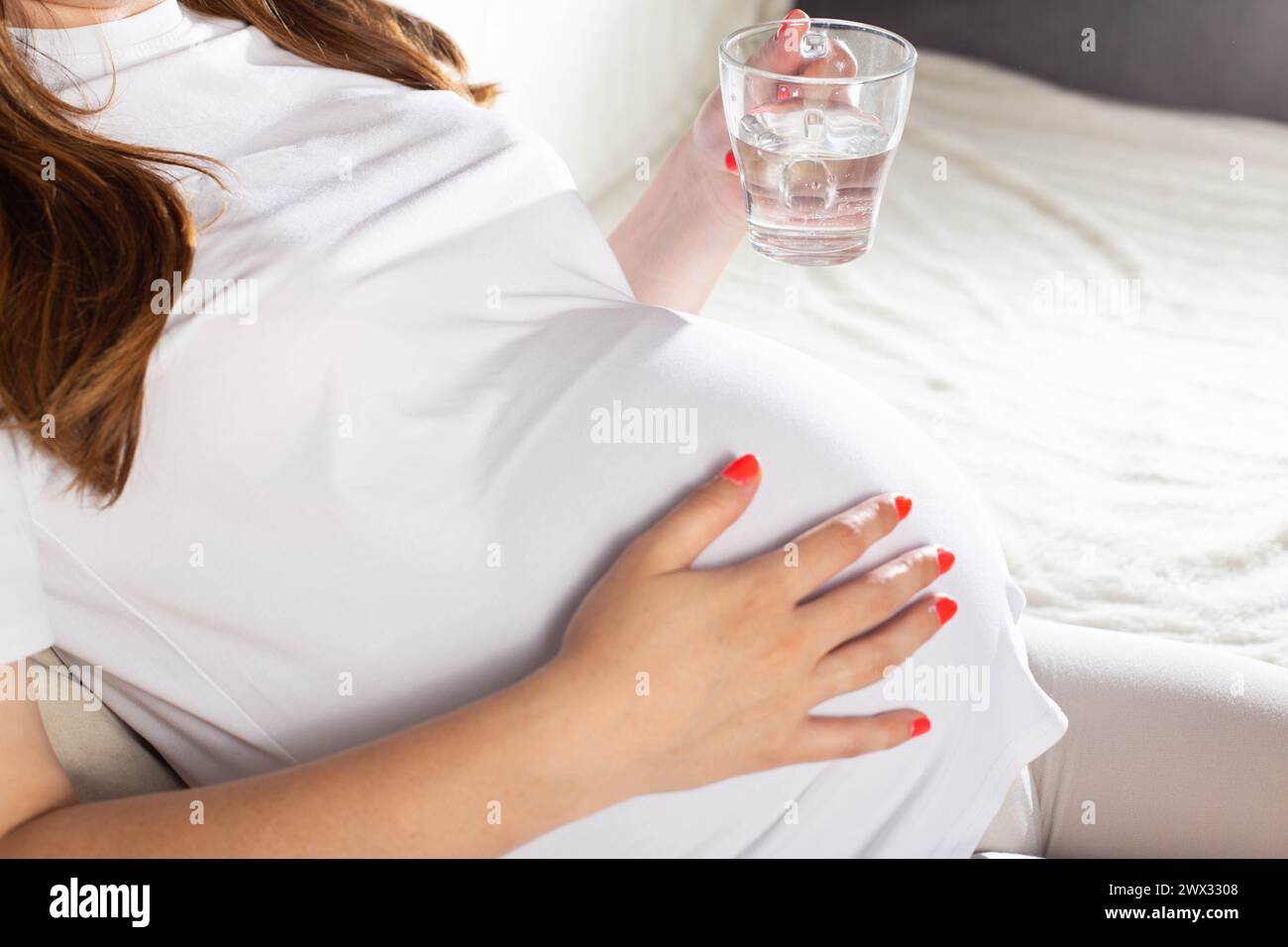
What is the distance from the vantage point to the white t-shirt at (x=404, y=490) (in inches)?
27.8

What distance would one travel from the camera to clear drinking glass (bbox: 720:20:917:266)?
805 millimetres

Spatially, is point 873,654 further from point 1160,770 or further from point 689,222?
point 689,222

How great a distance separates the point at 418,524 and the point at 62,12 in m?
0.39

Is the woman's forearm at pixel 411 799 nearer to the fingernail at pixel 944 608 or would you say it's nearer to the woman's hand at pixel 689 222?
the fingernail at pixel 944 608

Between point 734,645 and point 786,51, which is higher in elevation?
point 786,51

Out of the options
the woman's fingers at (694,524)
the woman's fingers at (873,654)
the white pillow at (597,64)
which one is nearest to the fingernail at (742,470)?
the woman's fingers at (694,524)

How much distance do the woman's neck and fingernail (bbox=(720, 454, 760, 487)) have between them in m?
0.46

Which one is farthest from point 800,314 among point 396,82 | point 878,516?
point 878,516

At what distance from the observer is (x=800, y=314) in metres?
1.74

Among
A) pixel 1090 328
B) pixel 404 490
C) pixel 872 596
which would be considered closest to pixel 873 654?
pixel 872 596

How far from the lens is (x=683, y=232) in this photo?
1.06 m

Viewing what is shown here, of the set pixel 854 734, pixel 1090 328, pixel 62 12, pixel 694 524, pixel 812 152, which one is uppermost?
pixel 62 12

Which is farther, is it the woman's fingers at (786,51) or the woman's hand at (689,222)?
the woman's hand at (689,222)

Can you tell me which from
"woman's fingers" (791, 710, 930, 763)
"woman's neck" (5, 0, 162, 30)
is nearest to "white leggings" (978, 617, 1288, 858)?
"woman's fingers" (791, 710, 930, 763)
